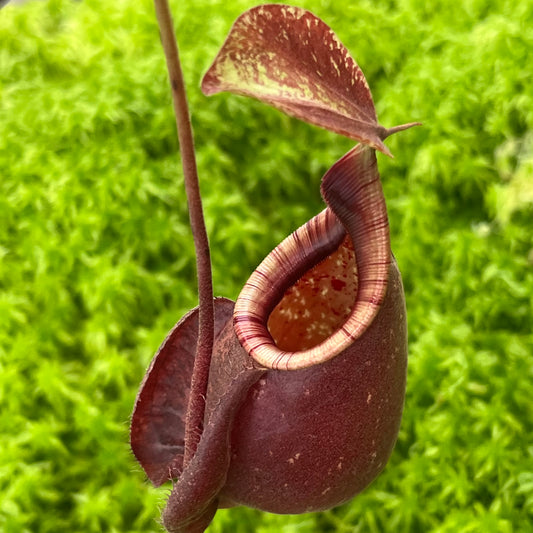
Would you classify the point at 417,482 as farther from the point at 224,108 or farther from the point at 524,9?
the point at 524,9

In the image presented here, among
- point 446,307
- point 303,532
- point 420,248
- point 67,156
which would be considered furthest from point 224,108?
point 303,532

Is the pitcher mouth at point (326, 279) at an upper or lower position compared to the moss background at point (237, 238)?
upper

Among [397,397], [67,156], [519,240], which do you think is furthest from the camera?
[67,156]

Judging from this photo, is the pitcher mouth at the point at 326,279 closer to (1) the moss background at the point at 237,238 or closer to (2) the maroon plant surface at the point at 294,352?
(2) the maroon plant surface at the point at 294,352

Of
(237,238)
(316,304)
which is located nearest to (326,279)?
(316,304)

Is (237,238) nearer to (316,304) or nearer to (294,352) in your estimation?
(316,304)

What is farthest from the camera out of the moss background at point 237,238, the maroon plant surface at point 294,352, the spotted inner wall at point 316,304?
the moss background at point 237,238

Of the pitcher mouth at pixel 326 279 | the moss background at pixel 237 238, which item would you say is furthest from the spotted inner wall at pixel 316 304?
the moss background at pixel 237 238

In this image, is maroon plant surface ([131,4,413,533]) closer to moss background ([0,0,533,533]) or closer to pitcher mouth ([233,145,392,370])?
pitcher mouth ([233,145,392,370])
